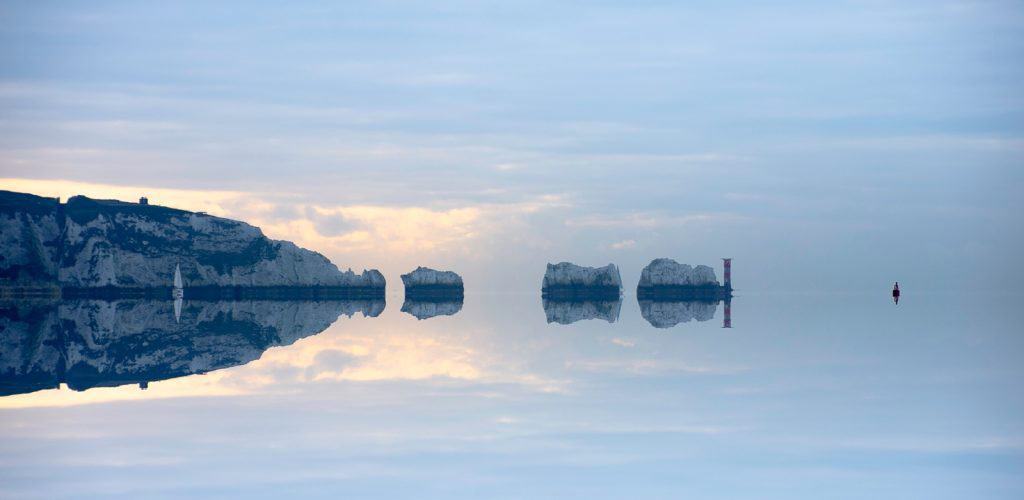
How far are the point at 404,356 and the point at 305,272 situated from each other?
486 ft

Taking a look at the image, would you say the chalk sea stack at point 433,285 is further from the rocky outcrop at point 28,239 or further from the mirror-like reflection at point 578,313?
the mirror-like reflection at point 578,313

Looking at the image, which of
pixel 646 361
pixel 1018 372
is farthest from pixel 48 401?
pixel 1018 372

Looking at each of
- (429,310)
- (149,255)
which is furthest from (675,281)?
(149,255)

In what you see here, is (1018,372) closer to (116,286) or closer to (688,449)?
(688,449)

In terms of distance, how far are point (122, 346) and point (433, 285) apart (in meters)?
133

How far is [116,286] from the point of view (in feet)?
557

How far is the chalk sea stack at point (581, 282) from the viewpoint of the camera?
571ft

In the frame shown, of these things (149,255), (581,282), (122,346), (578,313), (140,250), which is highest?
(140,250)

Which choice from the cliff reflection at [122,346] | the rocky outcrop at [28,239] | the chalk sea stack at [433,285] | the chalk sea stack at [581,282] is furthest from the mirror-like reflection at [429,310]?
the rocky outcrop at [28,239]

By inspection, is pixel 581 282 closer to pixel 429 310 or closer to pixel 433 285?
pixel 433 285

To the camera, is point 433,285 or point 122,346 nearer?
point 122,346

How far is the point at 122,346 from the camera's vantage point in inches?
1994

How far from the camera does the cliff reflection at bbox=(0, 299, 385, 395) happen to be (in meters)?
36.8

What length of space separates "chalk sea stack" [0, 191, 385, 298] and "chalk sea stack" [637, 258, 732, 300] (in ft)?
152
